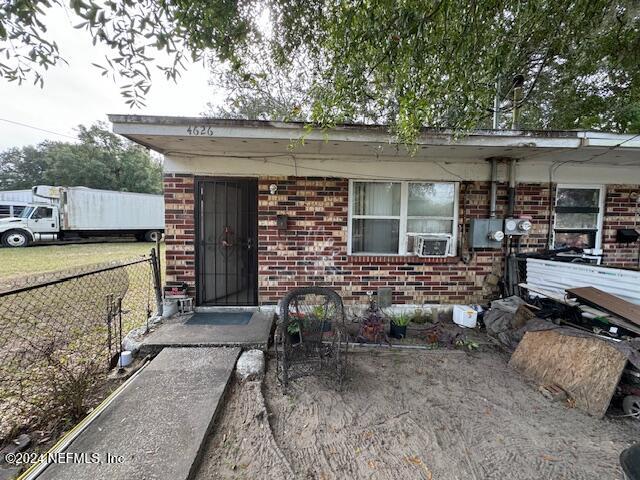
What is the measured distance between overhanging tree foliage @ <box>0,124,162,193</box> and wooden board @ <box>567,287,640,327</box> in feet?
98.7

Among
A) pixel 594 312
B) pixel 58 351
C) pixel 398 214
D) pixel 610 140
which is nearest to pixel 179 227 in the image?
pixel 58 351

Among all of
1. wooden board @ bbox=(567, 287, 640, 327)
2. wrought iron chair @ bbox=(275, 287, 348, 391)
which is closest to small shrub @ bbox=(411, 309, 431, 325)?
wrought iron chair @ bbox=(275, 287, 348, 391)

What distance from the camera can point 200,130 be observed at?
3.25 m

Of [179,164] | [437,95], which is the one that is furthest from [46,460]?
[437,95]

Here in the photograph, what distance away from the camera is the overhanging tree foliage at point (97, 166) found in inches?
1016

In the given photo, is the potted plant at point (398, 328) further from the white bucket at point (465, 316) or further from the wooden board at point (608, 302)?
the wooden board at point (608, 302)

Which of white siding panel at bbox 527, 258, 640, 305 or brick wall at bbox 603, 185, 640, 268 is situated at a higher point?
brick wall at bbox 603, 185, 640, 268

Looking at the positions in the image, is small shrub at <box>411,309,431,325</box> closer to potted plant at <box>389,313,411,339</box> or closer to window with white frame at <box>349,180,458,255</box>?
potted plant at <box>389,313,411,339</box>

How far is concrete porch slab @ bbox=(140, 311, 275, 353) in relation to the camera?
3246mm

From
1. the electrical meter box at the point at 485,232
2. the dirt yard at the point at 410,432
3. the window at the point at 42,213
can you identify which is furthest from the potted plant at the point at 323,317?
the window at the point at 42,213

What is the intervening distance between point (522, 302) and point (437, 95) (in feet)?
10.5

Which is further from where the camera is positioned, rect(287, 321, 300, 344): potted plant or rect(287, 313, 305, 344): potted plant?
rect(287, 321, 300, 344): potted plant

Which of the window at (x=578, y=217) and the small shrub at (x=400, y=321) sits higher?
the window at (x=578, y=217)

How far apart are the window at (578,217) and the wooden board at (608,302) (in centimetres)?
144
